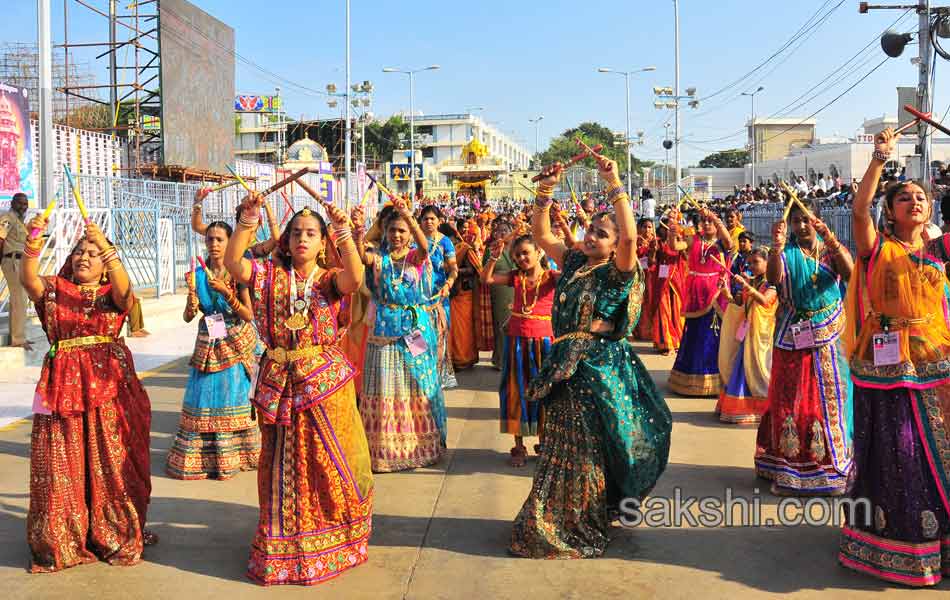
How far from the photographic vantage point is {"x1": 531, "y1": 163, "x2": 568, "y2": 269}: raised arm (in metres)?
4.90

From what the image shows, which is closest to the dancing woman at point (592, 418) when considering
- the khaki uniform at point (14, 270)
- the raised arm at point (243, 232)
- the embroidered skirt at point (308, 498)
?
the embroidered skirt at point (308, 498)

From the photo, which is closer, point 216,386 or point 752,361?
point 216,386

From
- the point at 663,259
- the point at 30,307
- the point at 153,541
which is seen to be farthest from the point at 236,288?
the point at 30,307

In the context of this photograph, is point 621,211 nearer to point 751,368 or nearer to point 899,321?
point 899,321

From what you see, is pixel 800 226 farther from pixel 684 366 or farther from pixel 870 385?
pixel 684 366

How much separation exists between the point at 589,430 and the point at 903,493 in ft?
4.85

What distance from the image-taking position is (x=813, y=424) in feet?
18.3

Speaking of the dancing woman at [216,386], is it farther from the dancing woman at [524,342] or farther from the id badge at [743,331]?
the id badge at [743,331]

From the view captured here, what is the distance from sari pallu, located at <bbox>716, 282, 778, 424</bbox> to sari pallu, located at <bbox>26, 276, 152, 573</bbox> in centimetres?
498

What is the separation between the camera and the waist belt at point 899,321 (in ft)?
13.9

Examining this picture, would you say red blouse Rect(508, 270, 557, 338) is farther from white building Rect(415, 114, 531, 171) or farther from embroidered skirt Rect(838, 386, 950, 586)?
white building Rect(415, 114, 531, 171)

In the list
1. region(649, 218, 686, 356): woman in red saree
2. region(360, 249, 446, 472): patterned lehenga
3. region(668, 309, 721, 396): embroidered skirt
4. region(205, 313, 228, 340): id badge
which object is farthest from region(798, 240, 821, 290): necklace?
region(649, 218, 686, 356): woman in red saree

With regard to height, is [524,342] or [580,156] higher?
[580,156]

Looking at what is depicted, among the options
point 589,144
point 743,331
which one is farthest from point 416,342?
point 589,144
